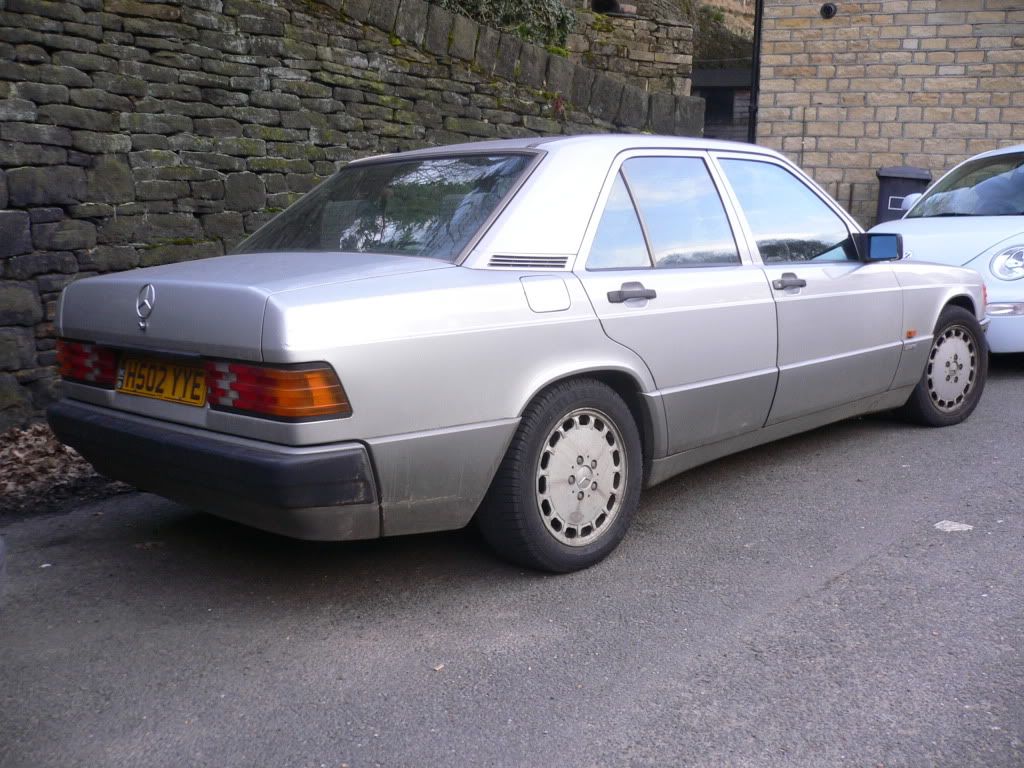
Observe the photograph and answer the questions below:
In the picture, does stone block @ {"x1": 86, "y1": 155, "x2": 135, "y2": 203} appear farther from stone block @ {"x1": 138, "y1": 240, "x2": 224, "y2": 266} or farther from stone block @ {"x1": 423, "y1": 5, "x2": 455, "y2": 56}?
stone block @ {"x1": 423, "y1": 5, "x2": 455, "y2": 56}

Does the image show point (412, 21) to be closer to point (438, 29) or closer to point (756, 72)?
point (438, 29)

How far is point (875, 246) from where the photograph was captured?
5.07 m

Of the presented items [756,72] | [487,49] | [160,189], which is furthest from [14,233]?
[756,72]

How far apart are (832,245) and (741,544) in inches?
70.3

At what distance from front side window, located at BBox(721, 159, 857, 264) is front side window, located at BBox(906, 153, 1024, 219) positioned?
3610 mm

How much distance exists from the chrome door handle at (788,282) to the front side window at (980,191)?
4.15m

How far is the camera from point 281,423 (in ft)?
9.89

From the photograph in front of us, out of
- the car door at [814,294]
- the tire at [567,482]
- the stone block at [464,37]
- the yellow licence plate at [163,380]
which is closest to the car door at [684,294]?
the car door at [814,294]

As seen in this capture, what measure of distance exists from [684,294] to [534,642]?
1.60 meters

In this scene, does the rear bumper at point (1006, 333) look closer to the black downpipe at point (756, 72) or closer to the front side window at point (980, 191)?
the front side window at point (980, 191)

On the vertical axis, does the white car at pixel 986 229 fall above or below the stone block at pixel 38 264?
above

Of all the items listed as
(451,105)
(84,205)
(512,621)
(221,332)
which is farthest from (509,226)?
(451,105)

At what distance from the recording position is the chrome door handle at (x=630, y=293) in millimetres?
3795

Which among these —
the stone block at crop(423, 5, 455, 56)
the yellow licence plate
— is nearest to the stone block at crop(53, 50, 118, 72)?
the stone block at crop(423, 5, 455, 56)
